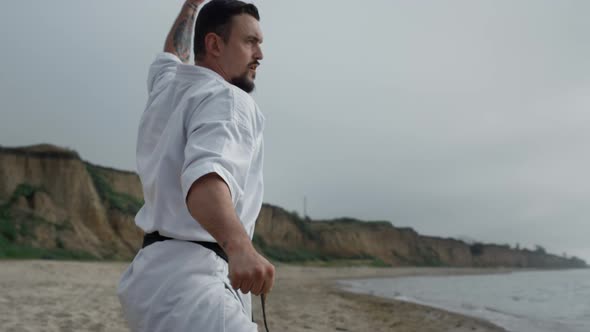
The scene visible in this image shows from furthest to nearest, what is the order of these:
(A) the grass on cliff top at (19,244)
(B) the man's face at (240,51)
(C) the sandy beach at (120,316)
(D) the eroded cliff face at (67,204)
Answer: (D) the eroded cliff face at (67,204), (A) the grass on cliff top at (19,244), (C) the sandy beach at (120,316), (B) the man's face at (240,51)

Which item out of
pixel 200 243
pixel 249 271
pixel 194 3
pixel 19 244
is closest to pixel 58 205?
pixel 19 244

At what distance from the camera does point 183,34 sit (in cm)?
187

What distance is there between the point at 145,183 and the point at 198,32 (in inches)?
16.2

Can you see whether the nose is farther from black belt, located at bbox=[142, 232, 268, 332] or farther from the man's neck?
black belt, located at bbox=[142, 232, 268, 332]

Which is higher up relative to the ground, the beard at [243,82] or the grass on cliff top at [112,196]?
the grass on cliff top at [112,196]

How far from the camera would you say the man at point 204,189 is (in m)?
0.96

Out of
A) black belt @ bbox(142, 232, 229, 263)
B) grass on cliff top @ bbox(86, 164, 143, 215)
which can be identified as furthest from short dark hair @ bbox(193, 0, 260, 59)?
grass on cliff top @ bbox(86, 164, 143, 215)

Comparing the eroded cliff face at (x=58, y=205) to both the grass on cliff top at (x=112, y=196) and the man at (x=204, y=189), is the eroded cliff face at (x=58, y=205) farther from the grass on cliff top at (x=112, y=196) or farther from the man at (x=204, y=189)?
the man at (x=204, y=189)

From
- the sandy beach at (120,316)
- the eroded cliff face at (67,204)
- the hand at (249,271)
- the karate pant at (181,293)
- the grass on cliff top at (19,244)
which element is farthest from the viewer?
the eroded cliff face at (67,204)

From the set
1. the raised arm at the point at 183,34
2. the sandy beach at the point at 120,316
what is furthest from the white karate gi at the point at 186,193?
the sandy beach at the point at 120,316

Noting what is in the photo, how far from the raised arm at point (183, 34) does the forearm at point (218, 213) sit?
100cm

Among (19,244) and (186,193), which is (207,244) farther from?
(19,244)

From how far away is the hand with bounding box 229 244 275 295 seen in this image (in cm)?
91

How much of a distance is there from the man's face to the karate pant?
44 centimetres
